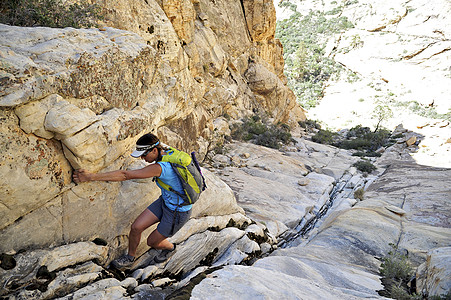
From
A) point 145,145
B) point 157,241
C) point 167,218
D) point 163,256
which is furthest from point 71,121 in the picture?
point 163,256

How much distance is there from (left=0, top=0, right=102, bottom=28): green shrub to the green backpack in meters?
2.51

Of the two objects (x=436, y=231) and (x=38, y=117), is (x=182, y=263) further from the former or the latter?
(x=436, y=231)

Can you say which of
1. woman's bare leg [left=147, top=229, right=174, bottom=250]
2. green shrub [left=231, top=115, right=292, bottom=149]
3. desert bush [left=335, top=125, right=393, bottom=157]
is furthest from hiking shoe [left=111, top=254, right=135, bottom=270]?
desert bush [left=335, top=125, right=393, bottom=157]

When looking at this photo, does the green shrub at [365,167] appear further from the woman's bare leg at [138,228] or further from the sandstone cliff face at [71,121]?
the woman's bare leg at [138,228]

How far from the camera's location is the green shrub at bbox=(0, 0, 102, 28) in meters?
3.19

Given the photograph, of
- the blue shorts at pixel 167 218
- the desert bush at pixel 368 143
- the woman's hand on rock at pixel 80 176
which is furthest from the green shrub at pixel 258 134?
the woman's hand on rock at pixel 80 176

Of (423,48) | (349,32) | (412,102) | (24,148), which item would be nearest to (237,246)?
(24,148)

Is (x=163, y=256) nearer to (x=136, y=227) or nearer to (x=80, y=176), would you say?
(x=136, y=227)

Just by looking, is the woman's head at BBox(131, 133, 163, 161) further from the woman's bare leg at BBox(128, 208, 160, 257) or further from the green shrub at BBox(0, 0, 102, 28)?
the green shrub at BBox(0, 0, 102, 28)

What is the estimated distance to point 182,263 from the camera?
348 centimetres

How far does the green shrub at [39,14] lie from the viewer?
3.19m

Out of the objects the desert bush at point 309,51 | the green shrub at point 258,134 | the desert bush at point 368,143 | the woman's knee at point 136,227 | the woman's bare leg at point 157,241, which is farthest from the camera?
the desert bush at point 309,51

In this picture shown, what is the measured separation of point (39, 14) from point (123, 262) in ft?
11.0

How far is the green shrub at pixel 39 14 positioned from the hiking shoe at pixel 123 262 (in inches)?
124
